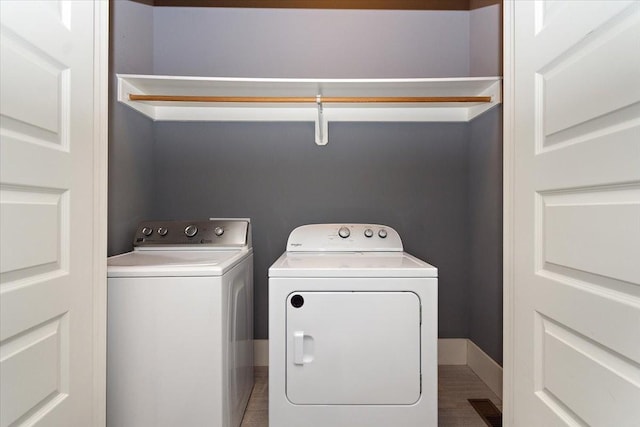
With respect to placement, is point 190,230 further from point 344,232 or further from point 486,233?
point 486,233

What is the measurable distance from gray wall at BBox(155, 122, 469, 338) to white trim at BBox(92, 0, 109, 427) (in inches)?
41.6

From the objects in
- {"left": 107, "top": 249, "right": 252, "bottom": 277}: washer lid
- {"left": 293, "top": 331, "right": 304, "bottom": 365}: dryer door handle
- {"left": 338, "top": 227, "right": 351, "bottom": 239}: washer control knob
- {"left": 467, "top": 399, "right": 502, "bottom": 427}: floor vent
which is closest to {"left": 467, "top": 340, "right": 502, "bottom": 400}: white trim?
{"left": 467, "top": 399, "right": 502, "bottom": 427}: floor vent

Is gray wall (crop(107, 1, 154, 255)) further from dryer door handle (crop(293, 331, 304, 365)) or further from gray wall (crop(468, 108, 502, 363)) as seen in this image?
gray wall (crop(468, 108, 502, 363))

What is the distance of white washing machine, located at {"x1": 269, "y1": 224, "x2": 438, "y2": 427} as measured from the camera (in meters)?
1.45

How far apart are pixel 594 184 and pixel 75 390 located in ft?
5.12

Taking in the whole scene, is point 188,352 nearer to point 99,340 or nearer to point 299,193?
point 99,340

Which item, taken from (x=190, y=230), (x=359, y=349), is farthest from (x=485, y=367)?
(x=190, y=230)

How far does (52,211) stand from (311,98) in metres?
1.37

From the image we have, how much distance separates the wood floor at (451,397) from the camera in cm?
175

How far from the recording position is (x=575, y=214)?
3.05 feet

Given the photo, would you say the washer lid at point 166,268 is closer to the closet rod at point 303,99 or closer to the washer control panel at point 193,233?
the washer control panel at point 193,233

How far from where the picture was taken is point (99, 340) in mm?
1271

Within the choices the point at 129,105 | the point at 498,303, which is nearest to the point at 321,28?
the point at 129,105

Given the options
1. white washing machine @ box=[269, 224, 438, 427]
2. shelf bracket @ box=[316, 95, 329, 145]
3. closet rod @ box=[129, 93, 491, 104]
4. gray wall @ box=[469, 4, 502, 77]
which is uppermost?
gray wall @ box=[469, 4, 502, 77]
